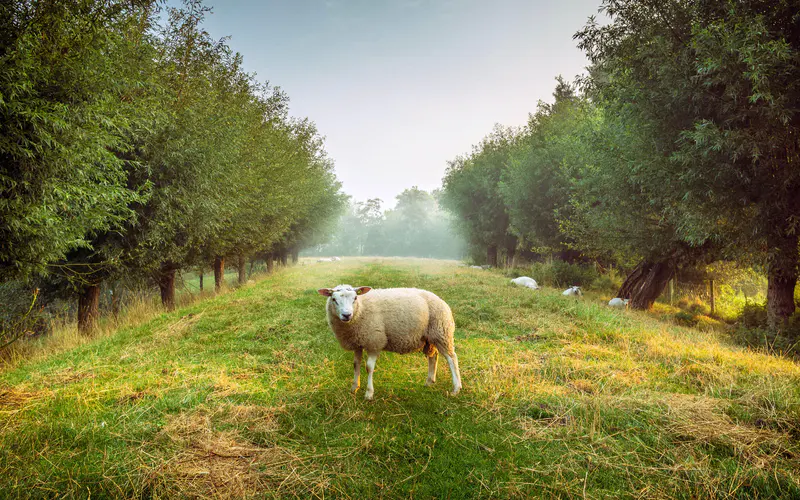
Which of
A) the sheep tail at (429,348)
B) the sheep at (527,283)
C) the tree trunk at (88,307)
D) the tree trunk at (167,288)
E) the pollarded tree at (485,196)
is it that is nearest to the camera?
the sheep tail at (429,348)

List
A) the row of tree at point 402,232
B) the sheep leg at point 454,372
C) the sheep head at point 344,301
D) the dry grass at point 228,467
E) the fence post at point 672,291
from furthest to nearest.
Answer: the row of tree at point 402,232, the fence post at point 672,291, the sheep leg at point 454,372, the sheep head at point 344,301, the dry grass at point 228,467

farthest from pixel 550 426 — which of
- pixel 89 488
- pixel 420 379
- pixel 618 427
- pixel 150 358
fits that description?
pixel 150 358

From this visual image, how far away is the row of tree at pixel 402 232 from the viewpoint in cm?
8931

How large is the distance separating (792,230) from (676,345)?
427cm

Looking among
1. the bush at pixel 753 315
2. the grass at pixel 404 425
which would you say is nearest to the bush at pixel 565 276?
the bush at pixel 753 315

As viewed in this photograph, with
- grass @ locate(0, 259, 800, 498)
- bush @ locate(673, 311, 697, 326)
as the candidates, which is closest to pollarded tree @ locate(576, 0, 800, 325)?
grass @ locate(0, 259, 800, 498)

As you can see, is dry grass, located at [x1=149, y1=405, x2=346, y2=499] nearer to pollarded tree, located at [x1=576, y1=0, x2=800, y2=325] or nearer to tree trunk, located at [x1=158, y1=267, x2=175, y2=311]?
pollarded tree, located at [x1=576, y1=0, x2=800, y2=325]

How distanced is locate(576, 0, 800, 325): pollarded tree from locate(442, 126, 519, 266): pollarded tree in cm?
1966

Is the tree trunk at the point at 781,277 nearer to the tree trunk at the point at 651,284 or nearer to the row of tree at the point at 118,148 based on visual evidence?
the tree trunk at the point at 651,284

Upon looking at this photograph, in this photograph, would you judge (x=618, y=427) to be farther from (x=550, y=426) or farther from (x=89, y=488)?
(x=89, y=488)

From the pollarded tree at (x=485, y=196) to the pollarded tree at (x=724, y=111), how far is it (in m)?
→ 19.7

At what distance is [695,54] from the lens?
8.90 m

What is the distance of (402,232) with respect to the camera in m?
92.9

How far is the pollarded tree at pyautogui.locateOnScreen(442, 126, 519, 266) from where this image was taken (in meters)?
31.9
